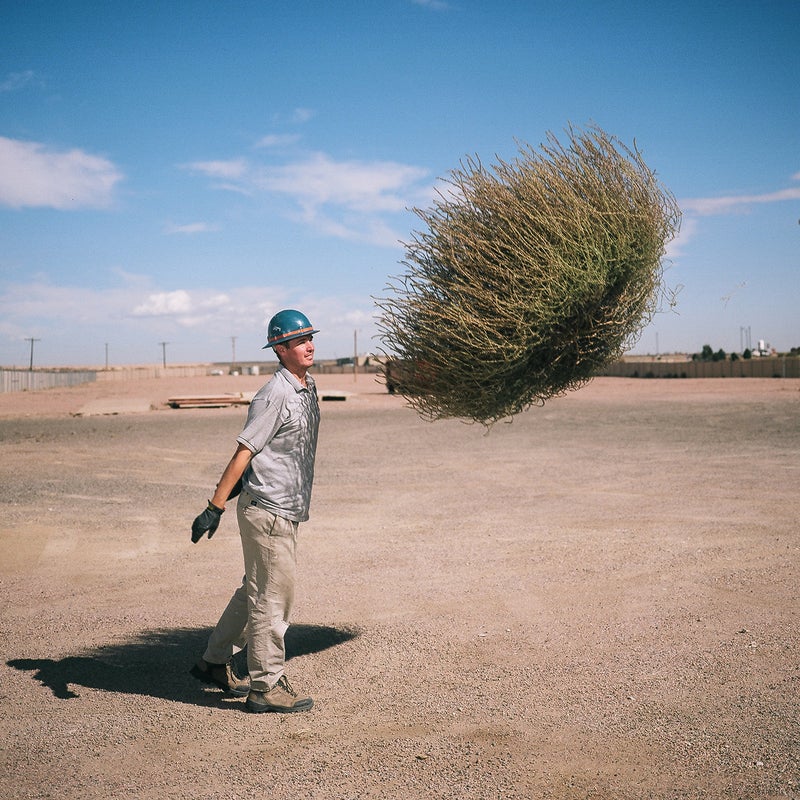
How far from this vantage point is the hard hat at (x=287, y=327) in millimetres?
4328

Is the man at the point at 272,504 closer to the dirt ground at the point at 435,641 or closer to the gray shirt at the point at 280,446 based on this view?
the gray shirt at the point at 280,446

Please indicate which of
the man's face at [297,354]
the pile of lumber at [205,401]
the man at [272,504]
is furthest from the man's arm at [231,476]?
the pile of lumber at [205,401]

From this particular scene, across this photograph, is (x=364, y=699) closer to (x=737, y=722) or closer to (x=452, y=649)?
(x=452, y=649)

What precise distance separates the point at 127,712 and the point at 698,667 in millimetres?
3438

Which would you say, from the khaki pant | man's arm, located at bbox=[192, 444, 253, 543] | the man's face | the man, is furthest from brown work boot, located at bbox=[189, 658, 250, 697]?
the man's face

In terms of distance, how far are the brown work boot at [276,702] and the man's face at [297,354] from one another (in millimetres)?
1815

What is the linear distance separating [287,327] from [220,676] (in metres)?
2.13

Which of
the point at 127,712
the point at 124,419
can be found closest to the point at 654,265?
the point at 127,712

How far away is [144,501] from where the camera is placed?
1091cm

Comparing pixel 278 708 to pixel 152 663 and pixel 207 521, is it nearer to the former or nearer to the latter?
pixel 207 521

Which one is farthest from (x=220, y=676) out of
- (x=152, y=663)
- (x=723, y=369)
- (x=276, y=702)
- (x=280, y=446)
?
(x=723, y=369)

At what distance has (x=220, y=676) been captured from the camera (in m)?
4.55

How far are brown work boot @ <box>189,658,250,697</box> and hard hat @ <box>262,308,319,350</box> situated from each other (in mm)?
1964

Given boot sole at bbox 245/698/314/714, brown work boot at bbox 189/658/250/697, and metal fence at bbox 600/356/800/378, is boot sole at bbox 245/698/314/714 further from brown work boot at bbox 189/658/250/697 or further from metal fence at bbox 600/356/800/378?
metal fence at bbox 600/356/800/378
